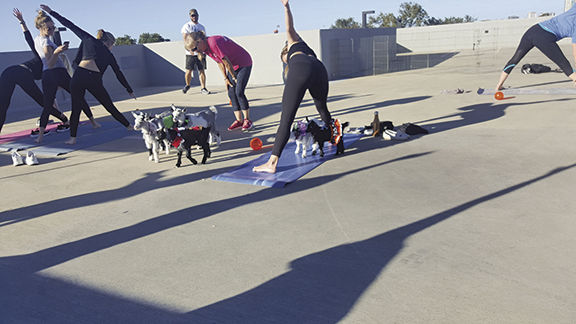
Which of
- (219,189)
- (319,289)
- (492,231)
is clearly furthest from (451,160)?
(319,289)

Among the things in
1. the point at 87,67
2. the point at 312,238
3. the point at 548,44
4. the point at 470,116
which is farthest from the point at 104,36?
the point at 548,44

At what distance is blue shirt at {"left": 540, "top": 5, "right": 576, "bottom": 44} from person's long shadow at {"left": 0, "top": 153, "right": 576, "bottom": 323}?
7256mm

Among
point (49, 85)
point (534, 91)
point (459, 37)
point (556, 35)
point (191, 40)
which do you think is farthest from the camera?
point (459, 37)

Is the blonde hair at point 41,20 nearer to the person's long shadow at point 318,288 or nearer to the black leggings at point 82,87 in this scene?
the black leggings at point 82,87

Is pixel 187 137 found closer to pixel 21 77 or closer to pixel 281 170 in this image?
pixel 281 170

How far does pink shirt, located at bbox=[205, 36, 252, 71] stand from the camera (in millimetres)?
7414

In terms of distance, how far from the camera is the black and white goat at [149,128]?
6000 millimetres

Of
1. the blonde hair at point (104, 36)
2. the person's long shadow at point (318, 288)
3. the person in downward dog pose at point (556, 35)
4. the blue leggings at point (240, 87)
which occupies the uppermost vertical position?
the blonde hair at point (104, 36)

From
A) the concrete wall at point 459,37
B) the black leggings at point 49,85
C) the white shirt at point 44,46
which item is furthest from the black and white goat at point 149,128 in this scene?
the concrete wall at point 459,37

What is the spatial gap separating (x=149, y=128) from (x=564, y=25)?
8478 millimetres

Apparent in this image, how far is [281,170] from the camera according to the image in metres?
5.46

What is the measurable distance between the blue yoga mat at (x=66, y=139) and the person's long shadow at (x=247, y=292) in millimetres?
4498

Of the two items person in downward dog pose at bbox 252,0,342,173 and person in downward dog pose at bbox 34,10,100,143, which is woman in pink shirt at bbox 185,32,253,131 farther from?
person in downward dog pose at bbox 34,10,100,143

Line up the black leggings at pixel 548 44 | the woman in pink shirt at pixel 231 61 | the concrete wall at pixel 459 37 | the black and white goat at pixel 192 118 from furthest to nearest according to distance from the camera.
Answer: the concrete wall at pixel 459 37 < the black leggings at pixel 548 44 < the woman in pink shirt at pixel 231 61 < the black and white goat at pixel 192 118
